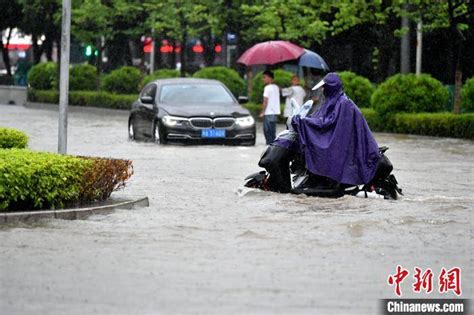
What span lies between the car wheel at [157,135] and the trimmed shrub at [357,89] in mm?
11658

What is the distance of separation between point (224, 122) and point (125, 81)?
2587 cm

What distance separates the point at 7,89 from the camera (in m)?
63.4

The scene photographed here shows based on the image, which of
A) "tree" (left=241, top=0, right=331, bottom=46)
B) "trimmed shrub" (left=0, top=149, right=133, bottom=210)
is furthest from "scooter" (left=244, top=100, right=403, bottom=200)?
"tree" (left=241, top=0, right=331, bottom=46)

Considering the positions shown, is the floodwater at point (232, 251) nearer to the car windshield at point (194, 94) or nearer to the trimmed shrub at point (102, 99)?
the car windshield at point (194, 94)

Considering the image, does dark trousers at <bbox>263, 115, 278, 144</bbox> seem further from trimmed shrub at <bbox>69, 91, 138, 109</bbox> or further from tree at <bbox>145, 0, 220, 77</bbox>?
tree at <bbox>145, 0, 220, 77</bbox>

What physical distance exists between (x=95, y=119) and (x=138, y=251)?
3396 centimetres

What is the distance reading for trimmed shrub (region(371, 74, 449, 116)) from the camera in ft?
126

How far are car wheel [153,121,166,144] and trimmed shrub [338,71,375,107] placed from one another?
11658mm

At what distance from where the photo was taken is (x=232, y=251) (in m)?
12.1

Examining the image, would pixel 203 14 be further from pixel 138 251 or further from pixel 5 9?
pixel 138 251

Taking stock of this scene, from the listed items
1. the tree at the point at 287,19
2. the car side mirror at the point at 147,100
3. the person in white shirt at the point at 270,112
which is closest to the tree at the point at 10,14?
the tree at the point at 287,19

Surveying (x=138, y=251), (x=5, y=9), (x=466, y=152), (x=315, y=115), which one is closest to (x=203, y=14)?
(x=5, y=9)

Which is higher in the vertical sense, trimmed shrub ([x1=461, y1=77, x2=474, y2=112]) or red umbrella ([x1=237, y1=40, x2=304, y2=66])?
red umbrella ([x1=237, y1=40, x2=304, y2=66])

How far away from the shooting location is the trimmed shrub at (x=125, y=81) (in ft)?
182
